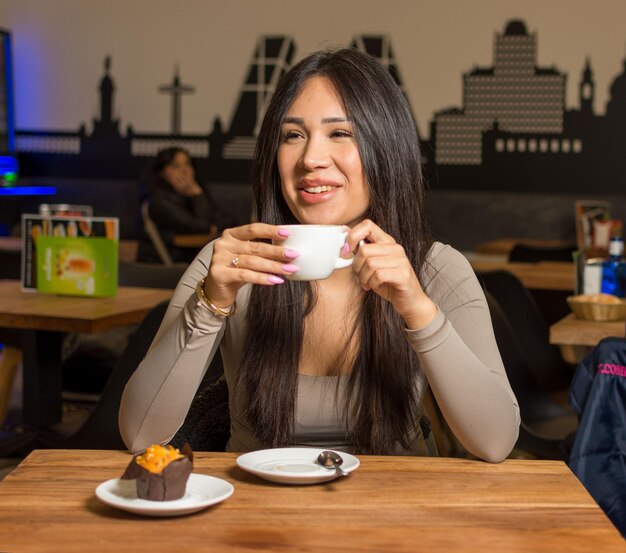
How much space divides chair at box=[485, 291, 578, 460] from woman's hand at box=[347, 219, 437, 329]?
1.41 meters

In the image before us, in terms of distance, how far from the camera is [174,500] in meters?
1.17

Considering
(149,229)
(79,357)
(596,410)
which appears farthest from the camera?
(149,229)

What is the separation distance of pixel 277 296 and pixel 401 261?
1.33ft

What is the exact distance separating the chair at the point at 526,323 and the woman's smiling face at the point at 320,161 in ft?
6.13

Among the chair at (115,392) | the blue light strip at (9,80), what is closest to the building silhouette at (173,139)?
the blue light strip at (9,80)

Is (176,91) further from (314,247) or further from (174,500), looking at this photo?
(174,500)

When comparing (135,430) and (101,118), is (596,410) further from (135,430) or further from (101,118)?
(101,118)

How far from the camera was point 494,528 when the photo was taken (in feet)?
3.77

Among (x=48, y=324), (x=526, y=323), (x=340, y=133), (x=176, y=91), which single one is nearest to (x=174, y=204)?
(x=176, y=91)

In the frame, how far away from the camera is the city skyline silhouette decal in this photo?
26.2 ft

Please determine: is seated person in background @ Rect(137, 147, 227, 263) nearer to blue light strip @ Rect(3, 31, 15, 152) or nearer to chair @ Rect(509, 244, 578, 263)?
chair @ Rect(509, 244, 578, 263)

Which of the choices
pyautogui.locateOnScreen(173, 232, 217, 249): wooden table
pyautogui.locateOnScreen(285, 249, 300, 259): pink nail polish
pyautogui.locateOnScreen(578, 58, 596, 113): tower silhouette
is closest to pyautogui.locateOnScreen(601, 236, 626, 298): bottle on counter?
pyautogui.locateOnScreen(285, 249, 300, 259): pink nail polish

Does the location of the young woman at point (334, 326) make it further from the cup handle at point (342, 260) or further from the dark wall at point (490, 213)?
the dark wall at point (490, 213)

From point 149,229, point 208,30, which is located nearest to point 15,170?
point 208,30
